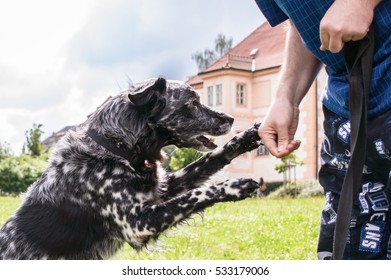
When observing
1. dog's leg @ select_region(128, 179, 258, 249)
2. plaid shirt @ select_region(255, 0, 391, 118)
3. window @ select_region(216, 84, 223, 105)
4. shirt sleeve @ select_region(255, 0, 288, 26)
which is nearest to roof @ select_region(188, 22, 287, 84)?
window @ select_region(216, 84, 223, 105)

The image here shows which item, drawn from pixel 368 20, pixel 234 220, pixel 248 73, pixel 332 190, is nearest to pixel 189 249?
pixel 234 220

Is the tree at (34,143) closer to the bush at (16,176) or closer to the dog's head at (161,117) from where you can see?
the bush at (16,176)

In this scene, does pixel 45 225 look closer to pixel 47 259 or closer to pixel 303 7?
pixel 47 259

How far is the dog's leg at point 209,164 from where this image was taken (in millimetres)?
3898

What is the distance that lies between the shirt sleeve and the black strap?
20.6 inches

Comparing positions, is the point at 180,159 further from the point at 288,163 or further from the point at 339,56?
the point at 339,56

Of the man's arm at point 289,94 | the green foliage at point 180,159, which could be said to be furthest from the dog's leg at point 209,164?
the green foliage at point 180,159

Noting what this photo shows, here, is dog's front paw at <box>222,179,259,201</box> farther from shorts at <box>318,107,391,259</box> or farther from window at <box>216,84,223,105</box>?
window at <box>216,84,223,105</box>

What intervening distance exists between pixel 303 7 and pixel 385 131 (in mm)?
495

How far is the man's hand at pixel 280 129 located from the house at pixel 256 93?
982 inches

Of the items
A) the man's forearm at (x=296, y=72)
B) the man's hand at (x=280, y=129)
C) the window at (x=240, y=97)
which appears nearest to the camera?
the man's hand at (x=280, y=129)

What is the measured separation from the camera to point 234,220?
10430 mm

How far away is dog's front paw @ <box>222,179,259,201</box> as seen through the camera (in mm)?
3779

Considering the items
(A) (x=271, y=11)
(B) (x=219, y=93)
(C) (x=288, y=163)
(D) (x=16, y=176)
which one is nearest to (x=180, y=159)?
(C) (x=288, y=163)
